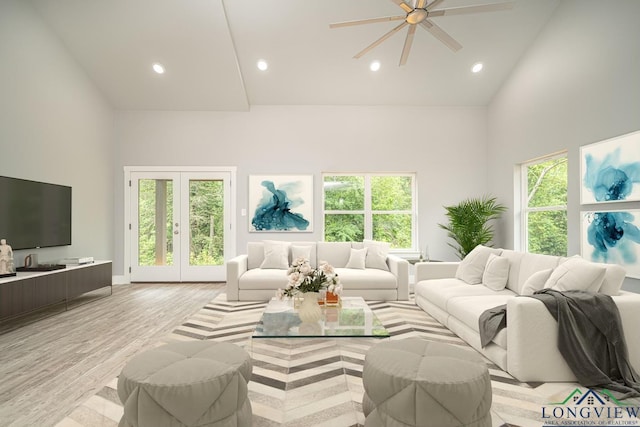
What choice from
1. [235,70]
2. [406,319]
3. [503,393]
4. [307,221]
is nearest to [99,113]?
[235,70]

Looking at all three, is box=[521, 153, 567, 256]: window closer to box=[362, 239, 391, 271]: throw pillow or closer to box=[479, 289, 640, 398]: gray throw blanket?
box=[362, 239, 391, 271]: throw pillow

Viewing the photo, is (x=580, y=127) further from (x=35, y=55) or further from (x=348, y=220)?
(x=35, y=55)

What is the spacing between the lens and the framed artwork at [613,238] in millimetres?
3855

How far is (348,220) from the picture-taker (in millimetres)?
7016

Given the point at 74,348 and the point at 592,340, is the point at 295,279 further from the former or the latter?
the point at 592,340

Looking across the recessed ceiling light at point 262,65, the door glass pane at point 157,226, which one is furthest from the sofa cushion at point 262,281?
the recessed ceiling light at point 262,65

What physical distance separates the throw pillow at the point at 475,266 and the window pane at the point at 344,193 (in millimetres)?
2831

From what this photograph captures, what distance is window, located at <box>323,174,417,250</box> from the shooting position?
7.01 metres

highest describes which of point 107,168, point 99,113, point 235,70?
point 235,70

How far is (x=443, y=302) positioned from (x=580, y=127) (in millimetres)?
2798

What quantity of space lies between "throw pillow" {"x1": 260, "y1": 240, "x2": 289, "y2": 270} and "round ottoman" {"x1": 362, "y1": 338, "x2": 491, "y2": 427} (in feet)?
12.3

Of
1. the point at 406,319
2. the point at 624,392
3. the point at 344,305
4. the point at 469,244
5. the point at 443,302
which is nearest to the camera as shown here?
the point at 624,392

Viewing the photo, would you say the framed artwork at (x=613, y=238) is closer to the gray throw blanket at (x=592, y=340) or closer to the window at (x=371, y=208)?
the gray throw blanket at (x=592, y=340)

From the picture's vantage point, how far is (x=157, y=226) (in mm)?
6844
